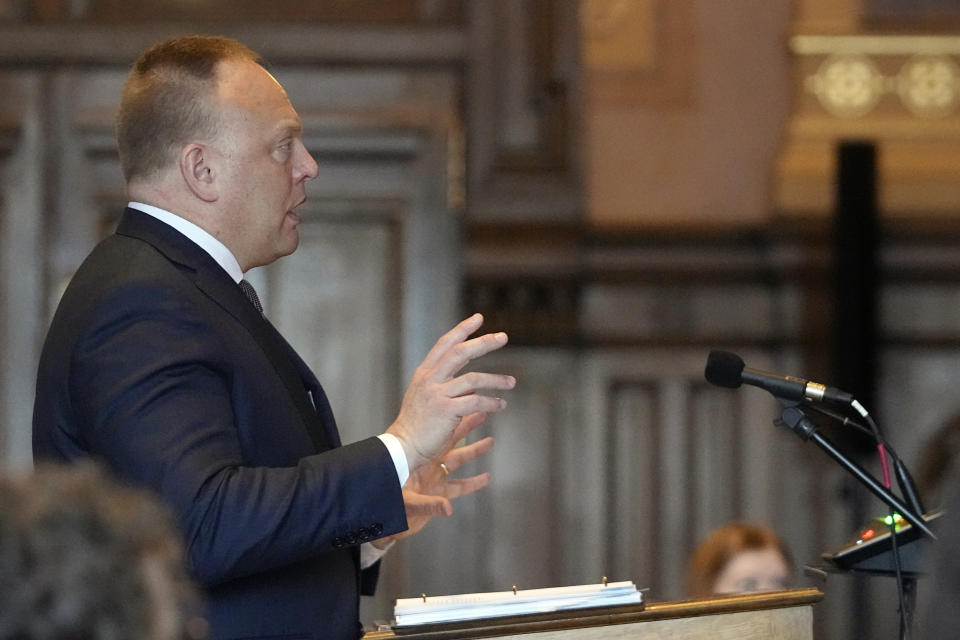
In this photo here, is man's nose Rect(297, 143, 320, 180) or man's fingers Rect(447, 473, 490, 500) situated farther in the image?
man's fingers Rect(447, 473, 490, 500)

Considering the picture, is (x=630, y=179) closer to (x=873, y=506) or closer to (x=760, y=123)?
(x=760, y=123)

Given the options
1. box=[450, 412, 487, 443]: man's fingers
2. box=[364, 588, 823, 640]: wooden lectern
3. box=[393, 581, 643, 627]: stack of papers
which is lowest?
box=[364, 588, 823, 640]: wooden lectern

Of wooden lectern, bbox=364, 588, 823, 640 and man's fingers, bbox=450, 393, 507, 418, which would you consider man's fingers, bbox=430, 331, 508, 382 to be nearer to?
man's fingers, bbox=450, 393, 507, 418

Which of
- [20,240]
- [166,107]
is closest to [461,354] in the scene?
[166,107]

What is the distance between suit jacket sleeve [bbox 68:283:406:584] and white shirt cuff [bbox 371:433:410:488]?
0.01 meters

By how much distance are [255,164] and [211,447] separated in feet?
1.91

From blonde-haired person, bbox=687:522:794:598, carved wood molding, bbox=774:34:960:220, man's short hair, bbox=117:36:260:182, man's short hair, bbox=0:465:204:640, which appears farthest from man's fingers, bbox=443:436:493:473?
carved wood molding, bbox=774:34:960:220

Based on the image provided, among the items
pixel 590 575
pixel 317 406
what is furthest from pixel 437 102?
pixel 317 406

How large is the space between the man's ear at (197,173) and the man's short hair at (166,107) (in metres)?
0.02

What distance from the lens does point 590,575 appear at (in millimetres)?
4676

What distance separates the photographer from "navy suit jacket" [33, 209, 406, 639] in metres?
2.06

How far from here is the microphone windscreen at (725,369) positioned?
7.56 ft

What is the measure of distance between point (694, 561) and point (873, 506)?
1149 mm

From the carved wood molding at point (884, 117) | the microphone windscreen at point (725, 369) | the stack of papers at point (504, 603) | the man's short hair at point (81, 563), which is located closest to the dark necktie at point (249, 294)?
the stack of papers at point (504, 603)
